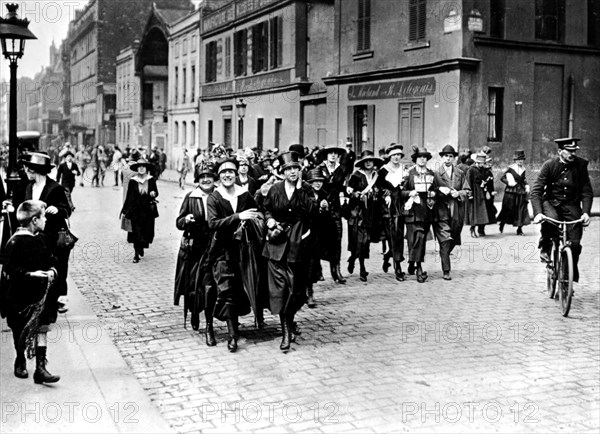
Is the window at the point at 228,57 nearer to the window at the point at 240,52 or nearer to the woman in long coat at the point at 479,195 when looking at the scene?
the window at the point at 240,52

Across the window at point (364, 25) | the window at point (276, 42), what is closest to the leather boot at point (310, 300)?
the window at point (364, 25)

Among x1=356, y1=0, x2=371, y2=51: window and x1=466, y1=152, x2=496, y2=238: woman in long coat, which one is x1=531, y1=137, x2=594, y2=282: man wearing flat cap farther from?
x1=356, y1=0, x2=371, y2=51: window

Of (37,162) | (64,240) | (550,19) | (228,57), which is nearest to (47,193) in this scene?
(37,162)

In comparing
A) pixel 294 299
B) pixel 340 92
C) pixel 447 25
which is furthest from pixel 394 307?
pixel 340 92

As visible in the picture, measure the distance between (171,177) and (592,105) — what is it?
23267 millimetres

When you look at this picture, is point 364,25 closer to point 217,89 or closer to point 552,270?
point 217,89

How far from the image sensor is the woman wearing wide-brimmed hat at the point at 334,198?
35.6 ft

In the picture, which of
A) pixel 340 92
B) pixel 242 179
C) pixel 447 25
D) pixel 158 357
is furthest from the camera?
pixel 340 92

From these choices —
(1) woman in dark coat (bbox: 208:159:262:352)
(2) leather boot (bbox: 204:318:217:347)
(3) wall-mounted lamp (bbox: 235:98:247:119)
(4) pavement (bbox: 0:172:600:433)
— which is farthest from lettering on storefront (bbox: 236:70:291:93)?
(2) leather boot (bbox: 204:318:217:347)

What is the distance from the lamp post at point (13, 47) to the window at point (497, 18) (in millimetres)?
15487

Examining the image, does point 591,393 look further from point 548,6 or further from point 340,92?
point 340,92

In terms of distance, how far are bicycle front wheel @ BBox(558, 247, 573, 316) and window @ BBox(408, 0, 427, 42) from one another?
16.2 metres

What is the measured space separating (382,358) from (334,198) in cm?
447

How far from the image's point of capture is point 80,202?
25.3m
